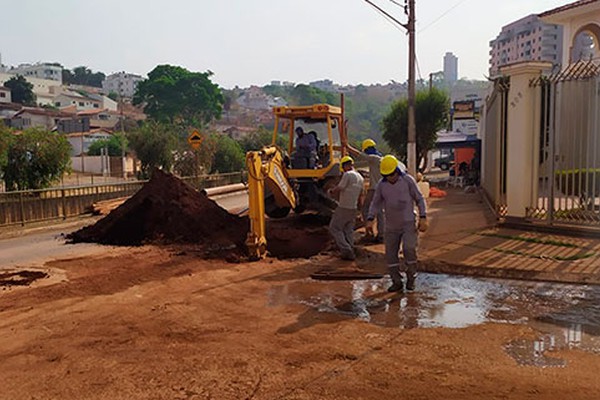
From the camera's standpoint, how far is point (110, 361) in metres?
5.09

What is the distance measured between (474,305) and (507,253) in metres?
2.70

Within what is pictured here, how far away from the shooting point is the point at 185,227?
1137 centimetres

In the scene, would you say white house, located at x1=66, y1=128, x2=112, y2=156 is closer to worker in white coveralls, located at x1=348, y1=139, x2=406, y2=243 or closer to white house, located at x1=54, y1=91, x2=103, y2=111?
white house, located at x1=54, y1=91, x2=103, y2=111

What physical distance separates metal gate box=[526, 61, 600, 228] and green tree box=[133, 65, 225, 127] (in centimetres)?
6433

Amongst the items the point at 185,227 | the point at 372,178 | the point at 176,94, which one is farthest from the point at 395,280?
the point at 176,94

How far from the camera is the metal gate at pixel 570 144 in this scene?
9.91 metres

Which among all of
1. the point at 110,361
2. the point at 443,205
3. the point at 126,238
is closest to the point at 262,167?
the point at 126,238

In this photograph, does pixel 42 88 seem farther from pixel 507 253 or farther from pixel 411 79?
pixel 507 253

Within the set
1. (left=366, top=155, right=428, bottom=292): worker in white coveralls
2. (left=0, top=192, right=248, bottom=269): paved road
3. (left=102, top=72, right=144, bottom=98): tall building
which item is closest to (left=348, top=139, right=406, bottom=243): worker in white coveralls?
(left=366, top=155, right=428, bottom=292): worker in white coveralls

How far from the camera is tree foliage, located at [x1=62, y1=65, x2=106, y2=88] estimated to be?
150 meters

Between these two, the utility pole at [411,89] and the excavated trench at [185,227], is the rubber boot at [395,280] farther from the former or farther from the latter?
the utility pole at [411,89]

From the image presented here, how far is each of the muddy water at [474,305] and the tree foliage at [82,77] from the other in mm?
156023

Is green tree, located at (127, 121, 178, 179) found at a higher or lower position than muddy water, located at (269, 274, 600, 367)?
higher

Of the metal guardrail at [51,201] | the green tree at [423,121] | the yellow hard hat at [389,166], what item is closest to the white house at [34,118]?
the green tree at [423,121]
